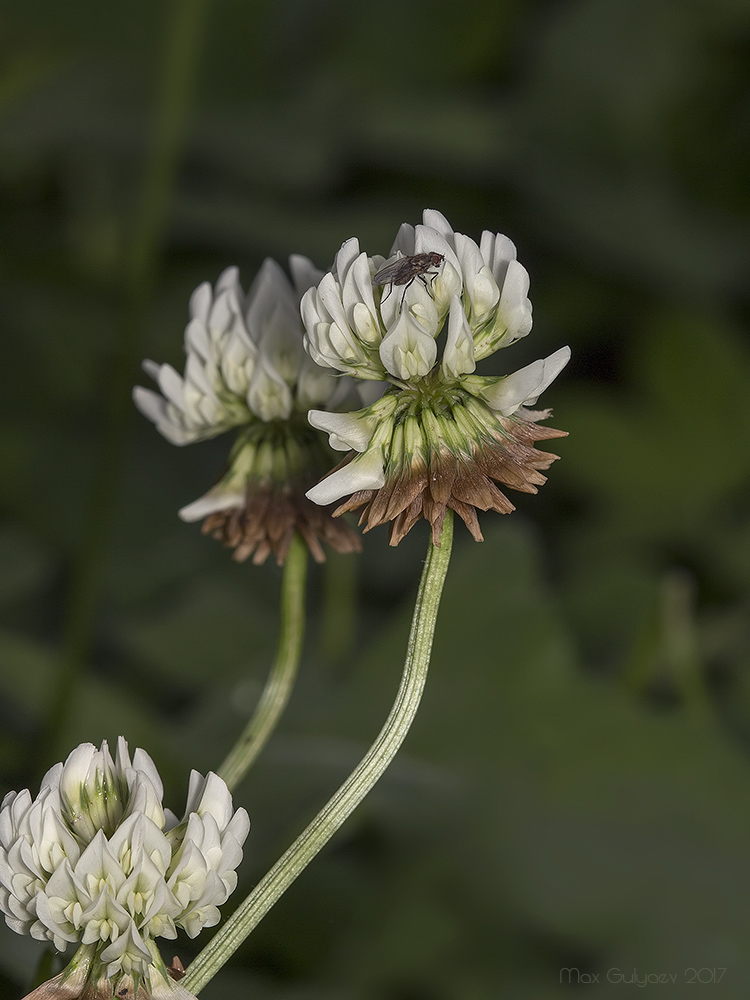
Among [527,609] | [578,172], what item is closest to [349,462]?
[527,609]

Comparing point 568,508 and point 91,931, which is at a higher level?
point 568,508

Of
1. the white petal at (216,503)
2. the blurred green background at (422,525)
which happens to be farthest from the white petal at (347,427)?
the blurred green background at (422,525)

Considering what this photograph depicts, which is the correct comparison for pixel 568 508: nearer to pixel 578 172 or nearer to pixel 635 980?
pixel 578 172

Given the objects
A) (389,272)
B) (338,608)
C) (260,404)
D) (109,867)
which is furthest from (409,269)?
(338,608)

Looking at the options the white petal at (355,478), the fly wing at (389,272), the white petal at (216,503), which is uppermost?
the fly wing at (389,272)

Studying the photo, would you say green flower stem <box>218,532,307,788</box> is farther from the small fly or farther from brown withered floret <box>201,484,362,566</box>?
the small fly

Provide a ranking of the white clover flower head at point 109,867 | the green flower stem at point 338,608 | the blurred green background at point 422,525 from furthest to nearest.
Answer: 1. the green flower stem at point 338,608
2. the blurred green background at point 422,525
3. the white clover flower head at point 109,867

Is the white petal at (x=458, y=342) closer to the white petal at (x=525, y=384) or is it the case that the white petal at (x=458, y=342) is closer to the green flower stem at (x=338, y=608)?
the white petal at (x=525, y=384)
